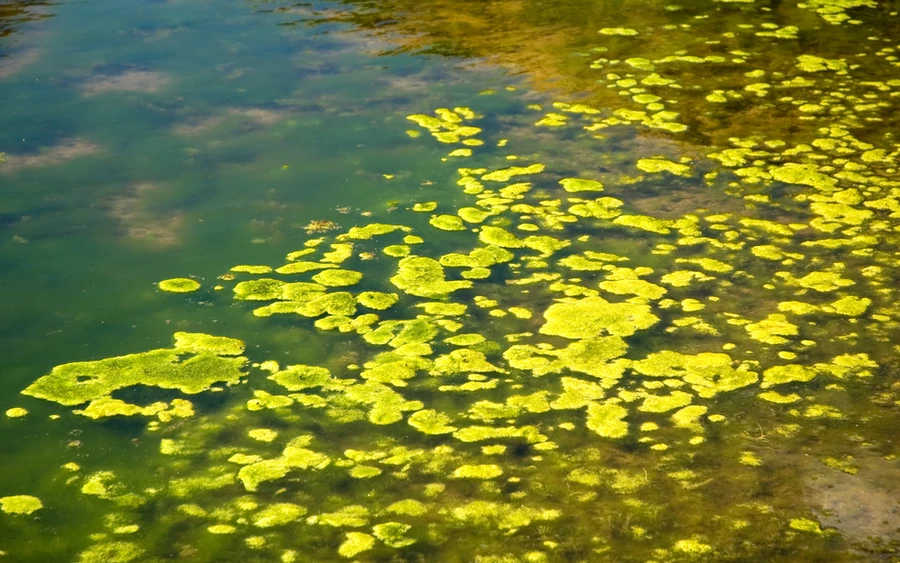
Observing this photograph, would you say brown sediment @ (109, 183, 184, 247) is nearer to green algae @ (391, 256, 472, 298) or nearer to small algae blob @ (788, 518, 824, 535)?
green algae @ (391, 256, 472, 298)

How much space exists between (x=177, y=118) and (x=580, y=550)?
528cm

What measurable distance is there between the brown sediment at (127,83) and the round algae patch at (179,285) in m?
3.11

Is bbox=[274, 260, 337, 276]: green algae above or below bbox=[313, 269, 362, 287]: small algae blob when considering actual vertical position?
above

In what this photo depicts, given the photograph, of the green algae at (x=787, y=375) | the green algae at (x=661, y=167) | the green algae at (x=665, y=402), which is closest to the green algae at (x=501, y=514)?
the green algae at (x=665, y=402)

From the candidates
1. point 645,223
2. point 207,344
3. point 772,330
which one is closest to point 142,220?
point 207,344

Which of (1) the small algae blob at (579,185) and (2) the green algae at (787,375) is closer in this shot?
(2) the green algae at (787,375)

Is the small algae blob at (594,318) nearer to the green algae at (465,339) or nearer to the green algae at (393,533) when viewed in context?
the green algae at (465,339)

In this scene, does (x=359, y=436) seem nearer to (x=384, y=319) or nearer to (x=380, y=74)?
(x=384, y=319)

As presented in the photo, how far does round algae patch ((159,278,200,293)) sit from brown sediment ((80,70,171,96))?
10.2ft

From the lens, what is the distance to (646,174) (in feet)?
21.2

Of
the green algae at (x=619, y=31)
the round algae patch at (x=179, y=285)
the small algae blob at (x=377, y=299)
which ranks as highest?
the green algae at (x=619, y=31)

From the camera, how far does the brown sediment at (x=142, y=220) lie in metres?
5.75

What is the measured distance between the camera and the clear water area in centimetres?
356

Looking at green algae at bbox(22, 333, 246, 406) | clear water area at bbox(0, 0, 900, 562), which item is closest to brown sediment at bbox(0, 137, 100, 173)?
clear water area at bbox(0, 0, 900, 562)
